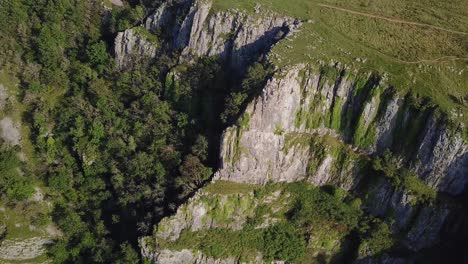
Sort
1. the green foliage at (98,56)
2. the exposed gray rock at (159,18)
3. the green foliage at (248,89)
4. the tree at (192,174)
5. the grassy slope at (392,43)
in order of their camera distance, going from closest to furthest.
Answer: the grassy slope at (392,43) < the green foliage at (248,89) < the tree at (192,174) < the exposed gray rock at (159,18) < the green foliage at (98,56)

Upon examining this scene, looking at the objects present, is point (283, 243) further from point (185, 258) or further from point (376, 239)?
point (185, 258)

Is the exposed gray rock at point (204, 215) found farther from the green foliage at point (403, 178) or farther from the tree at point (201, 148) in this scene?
the green foliage at point (403, 178)

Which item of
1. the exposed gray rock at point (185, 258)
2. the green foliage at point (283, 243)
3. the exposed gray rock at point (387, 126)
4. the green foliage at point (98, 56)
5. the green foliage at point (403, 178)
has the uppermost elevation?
the green foliage at point (98, 56)

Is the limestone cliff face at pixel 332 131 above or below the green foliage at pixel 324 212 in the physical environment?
above

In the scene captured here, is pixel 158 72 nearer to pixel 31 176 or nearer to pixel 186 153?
pixel 186 153

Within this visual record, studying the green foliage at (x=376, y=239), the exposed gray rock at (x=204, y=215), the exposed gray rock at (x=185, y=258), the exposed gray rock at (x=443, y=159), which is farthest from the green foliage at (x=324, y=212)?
the exposed gray rock at (x=185, y=258)

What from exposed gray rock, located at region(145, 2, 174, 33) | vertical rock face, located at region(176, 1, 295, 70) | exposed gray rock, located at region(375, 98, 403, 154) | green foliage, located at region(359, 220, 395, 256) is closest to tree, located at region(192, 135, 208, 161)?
vertical rock face, located at region(176, 1, 295, 70)

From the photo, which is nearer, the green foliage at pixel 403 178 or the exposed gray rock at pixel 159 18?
the green foliage at pixel 403 178

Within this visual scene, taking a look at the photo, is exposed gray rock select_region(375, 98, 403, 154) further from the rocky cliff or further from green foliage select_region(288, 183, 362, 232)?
green foliage select_region(288, 183, 362, 232)
